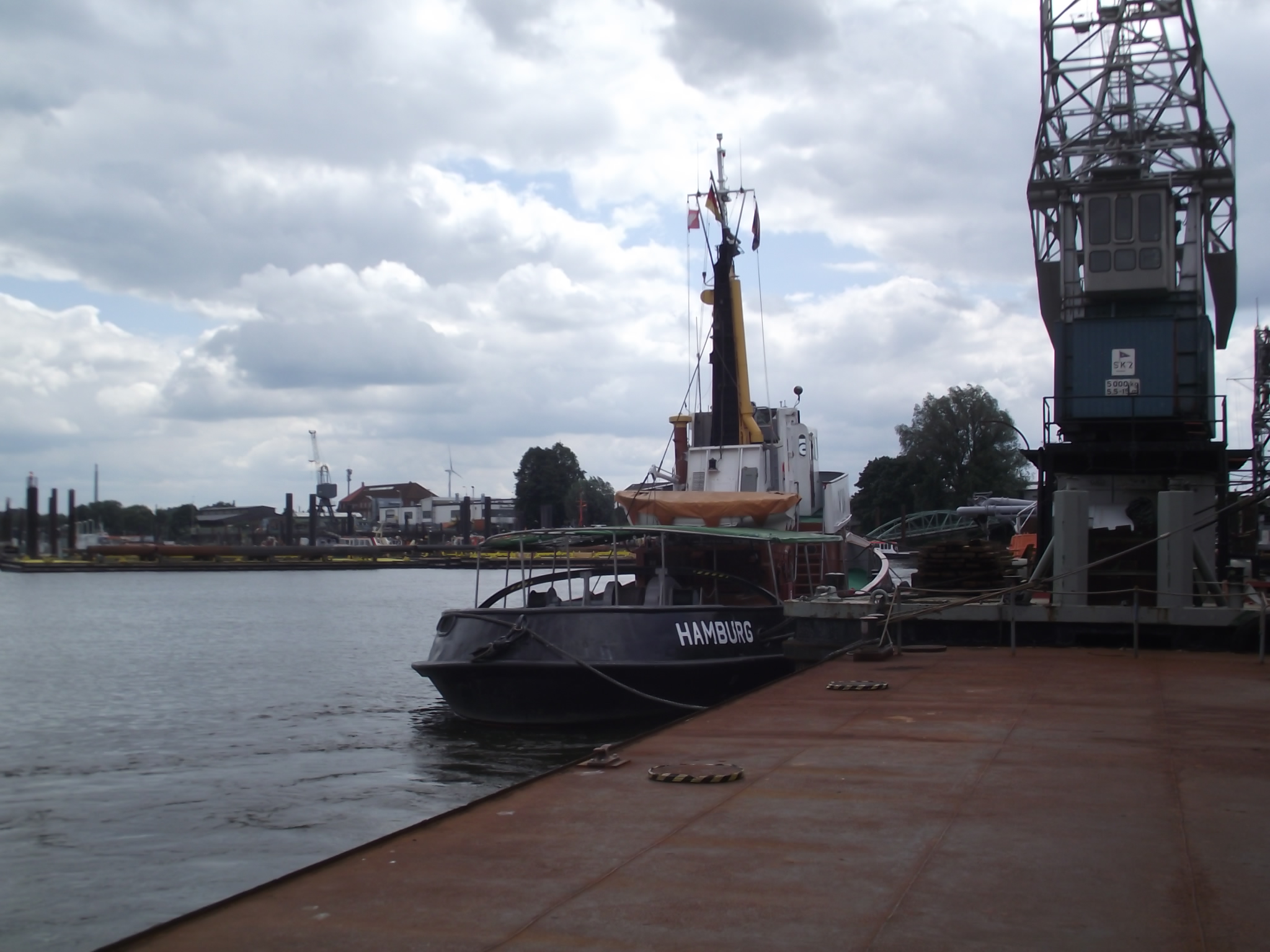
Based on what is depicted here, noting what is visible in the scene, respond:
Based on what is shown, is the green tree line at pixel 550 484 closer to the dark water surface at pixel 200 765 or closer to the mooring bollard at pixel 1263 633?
the dark water surface at pixel 200 765

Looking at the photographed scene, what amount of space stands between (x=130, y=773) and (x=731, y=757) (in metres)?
7.74

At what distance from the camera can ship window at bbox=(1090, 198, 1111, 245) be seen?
20.8 m

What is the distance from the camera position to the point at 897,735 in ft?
31.5

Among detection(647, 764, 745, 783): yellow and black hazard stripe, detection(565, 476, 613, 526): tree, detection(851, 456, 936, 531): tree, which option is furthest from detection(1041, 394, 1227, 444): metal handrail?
detection(565, 476, 613, 526): tree

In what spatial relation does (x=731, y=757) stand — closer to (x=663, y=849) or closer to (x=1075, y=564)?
(x=663, y=849)

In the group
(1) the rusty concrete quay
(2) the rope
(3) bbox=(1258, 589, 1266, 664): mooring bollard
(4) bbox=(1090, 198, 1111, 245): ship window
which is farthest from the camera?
(4) bbox=(1090, 198, 1111, 245): ship window

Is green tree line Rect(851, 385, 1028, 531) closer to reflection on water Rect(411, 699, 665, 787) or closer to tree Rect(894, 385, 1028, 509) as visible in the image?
tree Rect(894, 385, 1028, 509)

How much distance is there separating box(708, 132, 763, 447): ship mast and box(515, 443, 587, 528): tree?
8386 cm

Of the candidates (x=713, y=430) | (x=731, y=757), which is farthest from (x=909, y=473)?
(x=731, y=757)

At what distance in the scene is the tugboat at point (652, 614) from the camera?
1398cm

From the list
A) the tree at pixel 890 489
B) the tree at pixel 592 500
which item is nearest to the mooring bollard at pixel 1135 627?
the tree at pixel 890 489

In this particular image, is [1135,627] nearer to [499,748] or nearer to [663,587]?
[663,587]

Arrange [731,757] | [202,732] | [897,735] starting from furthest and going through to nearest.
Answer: [202,732] → [897,735] → [731,757]

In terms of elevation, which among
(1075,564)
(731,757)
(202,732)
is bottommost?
(202,732)
